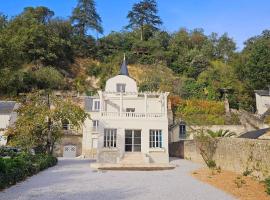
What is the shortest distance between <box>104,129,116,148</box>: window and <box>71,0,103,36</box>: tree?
156 ft

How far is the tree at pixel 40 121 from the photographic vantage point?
24234mm

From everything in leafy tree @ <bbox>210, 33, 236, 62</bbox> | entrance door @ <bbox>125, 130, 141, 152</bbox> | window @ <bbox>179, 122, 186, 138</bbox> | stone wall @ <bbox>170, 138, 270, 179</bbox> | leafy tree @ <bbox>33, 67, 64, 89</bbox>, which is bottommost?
stone wall @ <bbox>170, 138, 270, 179</bbox>

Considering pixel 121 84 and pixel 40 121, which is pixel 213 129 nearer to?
pixel 121 84

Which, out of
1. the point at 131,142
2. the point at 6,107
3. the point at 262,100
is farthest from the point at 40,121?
the point at 262,100

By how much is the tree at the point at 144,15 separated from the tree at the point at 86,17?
8.84m

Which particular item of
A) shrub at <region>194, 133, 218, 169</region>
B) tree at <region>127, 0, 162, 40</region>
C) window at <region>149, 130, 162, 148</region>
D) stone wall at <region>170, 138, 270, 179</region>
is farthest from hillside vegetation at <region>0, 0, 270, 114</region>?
stone wall at <region>170, 138, 270, 179</region>

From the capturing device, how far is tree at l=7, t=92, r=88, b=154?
24234 mm

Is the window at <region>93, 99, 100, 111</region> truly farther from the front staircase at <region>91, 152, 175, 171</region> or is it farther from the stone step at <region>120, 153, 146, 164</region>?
the stone step at <region>120, 153, 146, 164</region>

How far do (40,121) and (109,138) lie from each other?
5421 millimetres

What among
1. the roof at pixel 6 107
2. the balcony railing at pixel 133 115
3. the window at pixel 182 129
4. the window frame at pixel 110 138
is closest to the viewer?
the window frame at pixel 110 138

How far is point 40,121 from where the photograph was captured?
958 inches

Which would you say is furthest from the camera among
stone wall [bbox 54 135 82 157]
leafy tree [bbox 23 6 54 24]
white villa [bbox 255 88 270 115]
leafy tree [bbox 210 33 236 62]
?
leafy tree [bbox 210 33 236 62]

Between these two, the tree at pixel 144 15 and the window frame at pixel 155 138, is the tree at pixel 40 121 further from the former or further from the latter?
Answer: the tree at pixel 144 15

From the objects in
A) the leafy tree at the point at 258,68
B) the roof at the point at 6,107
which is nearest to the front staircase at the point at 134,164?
the roof at the point at 6,107
